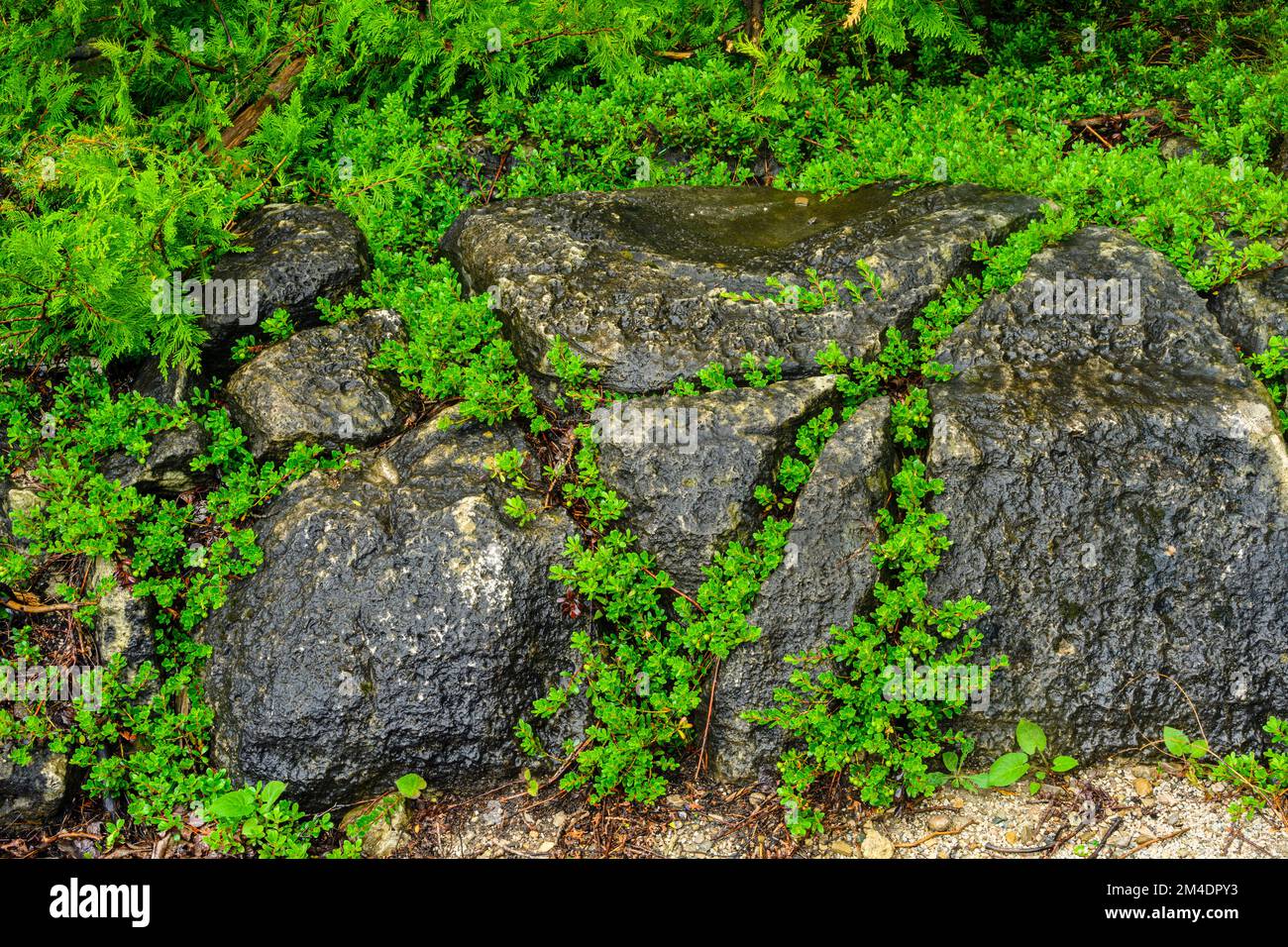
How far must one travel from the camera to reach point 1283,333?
5293 millimetres

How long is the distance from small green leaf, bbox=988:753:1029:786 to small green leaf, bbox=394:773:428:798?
2.70 metres

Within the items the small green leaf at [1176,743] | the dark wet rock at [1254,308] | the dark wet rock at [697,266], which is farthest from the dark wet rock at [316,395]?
the dark wet rock at [1254,308]

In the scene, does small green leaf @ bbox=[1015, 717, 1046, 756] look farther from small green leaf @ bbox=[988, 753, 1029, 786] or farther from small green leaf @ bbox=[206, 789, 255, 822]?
small green leaf @ bbox=[206, 789, 255, 822]

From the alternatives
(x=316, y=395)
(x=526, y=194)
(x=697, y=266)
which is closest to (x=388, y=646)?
(x=316, y=395)

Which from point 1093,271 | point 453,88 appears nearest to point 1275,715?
point 1093,271

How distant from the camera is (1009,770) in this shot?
15.0 ft

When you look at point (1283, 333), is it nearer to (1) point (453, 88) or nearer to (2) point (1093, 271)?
(2) point (1093, 271)

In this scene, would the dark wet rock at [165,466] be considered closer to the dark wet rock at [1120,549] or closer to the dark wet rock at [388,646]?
the dark wet rock at [388,646]

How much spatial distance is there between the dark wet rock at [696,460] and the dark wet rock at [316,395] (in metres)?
1.38

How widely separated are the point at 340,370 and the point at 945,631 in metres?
3.62

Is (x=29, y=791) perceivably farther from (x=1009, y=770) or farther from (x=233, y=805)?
(x=1009, y=770)

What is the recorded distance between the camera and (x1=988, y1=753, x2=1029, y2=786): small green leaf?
15.0ft

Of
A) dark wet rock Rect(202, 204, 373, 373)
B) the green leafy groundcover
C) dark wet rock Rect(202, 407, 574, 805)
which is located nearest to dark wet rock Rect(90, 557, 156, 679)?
the green leafy groundcover

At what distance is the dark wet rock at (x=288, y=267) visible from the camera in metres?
5.91
